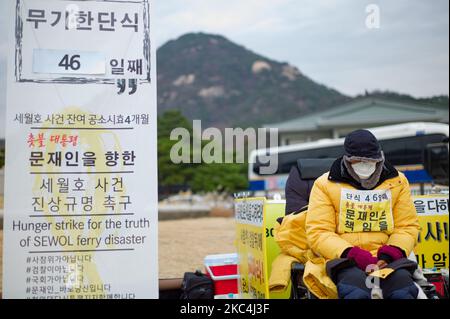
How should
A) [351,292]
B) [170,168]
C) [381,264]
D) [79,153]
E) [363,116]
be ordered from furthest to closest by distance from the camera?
[363,116] → [170,168] → [79,153] → [381,264] → [351,292]

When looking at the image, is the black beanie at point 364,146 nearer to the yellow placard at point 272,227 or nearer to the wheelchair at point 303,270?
the wheelchair at point 303,270

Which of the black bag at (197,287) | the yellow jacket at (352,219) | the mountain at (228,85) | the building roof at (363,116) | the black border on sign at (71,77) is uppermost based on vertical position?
the mountain at (228,85)

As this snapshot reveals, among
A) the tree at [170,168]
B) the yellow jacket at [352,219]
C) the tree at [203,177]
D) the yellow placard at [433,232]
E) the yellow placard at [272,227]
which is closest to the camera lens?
the yellow jacket at [352,219]

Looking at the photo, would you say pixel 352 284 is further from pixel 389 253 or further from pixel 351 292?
pixel 389 253

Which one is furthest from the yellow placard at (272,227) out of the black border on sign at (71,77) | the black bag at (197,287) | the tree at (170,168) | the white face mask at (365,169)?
the tree at (170,168)

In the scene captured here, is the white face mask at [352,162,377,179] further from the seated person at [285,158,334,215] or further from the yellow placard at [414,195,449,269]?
the yellow placard at [414,195,449,269]

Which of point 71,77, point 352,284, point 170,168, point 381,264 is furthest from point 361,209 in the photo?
A: point 170,168
